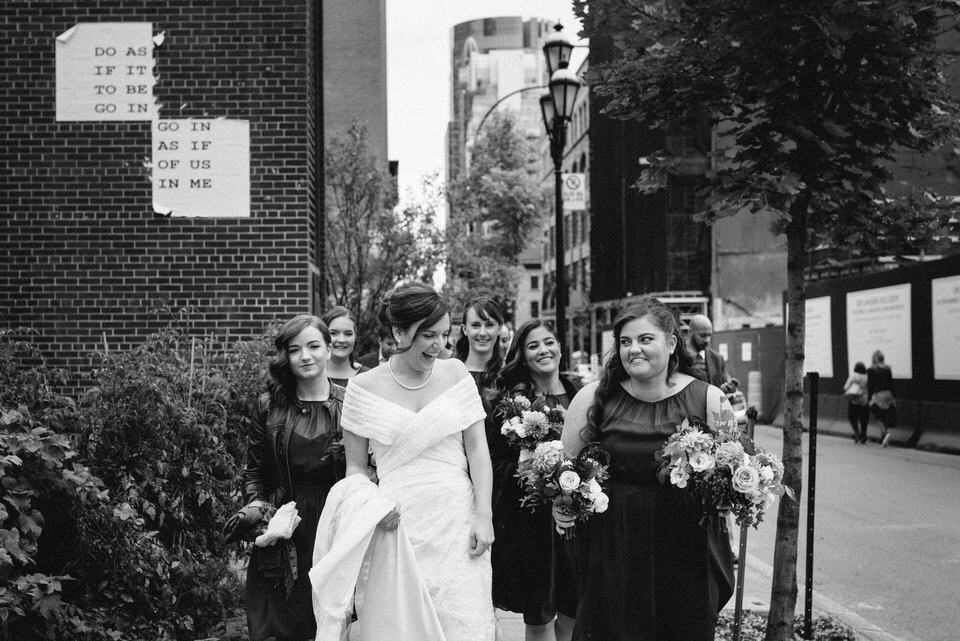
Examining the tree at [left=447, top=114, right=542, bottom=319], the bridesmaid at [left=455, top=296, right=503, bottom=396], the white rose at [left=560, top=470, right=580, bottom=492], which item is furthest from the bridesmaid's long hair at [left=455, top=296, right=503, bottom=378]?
the tree at [left=447, top=114, right=542, bottom=319]

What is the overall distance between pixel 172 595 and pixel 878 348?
19.0 meters

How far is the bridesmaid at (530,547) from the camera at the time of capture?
5.34 meters

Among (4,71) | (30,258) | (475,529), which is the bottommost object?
(475,529)

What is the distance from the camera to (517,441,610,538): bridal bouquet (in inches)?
157

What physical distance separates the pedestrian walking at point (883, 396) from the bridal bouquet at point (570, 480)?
55.4 ft

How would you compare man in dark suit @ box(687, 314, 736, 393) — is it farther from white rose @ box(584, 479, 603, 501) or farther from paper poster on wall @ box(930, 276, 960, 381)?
paper poster on wall @ box(930, 276, 960, 381)

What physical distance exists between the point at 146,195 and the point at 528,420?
5979 mm

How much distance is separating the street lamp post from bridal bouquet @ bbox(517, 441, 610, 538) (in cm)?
878

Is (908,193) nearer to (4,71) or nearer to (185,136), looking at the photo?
(185,136)

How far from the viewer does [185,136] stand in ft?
31.3

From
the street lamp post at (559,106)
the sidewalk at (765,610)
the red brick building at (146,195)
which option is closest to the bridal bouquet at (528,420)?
the sidewalk at (765,610)

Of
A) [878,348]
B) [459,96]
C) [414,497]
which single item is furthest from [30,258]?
[459,96]

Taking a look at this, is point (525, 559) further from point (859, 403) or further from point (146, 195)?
point (859, 403)

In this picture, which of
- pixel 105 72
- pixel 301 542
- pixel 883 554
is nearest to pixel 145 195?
pixel 105 72
